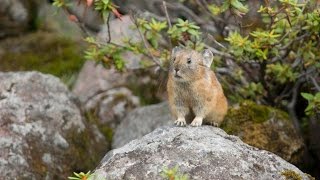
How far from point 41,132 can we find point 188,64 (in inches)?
84.1

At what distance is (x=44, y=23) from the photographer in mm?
13586

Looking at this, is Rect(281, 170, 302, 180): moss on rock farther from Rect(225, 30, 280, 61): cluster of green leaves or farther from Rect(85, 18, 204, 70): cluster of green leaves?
Rect(85, 18, 204, 70): cluster of green leaves

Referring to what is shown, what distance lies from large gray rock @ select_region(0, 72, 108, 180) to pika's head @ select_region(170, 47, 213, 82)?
1.84m

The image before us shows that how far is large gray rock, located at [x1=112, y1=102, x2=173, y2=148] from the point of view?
9.78 m

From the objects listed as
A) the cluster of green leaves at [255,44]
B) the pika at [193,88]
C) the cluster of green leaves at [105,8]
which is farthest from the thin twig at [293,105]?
the cluster of green leaves at [105,8]

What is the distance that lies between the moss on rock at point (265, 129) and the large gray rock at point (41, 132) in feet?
6.07

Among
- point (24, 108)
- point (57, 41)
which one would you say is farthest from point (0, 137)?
point (57, 41)

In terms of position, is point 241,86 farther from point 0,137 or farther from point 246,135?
point 0,137

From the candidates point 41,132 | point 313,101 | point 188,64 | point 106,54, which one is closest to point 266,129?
point 313,101

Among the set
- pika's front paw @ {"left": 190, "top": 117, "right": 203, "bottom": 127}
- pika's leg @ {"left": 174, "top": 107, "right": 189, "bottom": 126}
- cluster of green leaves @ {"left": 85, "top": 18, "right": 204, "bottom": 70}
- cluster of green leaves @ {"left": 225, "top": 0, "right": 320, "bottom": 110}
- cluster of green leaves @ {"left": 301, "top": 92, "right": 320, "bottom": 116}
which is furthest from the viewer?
cluster of green leaves @ {"left": 85, "top": 18, "right": 204, "bottom": 70}

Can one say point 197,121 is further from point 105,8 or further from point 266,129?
point 105,8

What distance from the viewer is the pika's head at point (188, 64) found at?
7.53 metres

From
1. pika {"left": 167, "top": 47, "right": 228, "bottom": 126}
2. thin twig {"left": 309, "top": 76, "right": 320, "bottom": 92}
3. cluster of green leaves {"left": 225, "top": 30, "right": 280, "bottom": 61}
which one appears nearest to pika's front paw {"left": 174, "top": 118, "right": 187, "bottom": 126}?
pika {"left": 167, "top": 47, "right": 228, "bottom": 126}

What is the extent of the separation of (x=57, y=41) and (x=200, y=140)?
695 centimetres
